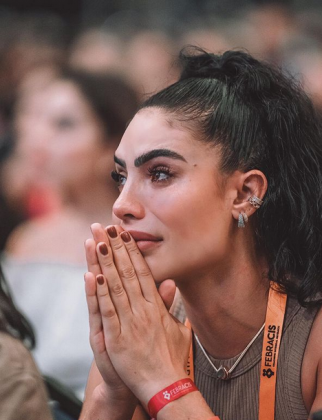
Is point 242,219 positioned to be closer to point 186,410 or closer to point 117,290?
point 117,290

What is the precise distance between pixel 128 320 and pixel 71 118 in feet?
7.06

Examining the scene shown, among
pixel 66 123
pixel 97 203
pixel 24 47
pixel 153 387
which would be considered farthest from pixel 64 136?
pixel 153 387

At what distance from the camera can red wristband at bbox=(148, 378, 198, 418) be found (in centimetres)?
164

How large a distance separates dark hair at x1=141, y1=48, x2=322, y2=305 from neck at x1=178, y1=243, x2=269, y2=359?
2.2 inches

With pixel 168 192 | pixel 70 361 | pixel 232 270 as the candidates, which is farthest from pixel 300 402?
pixel 70 361

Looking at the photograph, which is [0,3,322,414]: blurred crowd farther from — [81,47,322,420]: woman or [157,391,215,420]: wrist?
[157,391,215,420]: wrist

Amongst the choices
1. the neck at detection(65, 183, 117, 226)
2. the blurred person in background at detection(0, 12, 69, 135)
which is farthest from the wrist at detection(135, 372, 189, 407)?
the blurred person in background at detection(0, 12, 69, 135)

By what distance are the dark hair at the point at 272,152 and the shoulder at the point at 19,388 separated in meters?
0.67

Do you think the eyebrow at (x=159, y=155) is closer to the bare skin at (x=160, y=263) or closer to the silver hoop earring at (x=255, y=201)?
the bare skin at (x=160, y=263)

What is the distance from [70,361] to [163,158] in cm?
165

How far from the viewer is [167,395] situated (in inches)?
64.9

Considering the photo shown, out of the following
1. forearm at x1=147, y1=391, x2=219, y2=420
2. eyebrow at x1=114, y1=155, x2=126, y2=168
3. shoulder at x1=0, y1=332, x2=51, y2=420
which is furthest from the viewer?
eyebrow at x1=114, y1=155, x2=126, y2=168

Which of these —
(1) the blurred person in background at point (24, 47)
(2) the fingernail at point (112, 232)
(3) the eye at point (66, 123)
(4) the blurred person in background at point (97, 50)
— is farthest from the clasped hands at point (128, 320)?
(1) the blurred person in background at point (24, 47)

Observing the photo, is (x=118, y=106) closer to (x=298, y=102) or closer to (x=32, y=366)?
(x=298, y=102)
